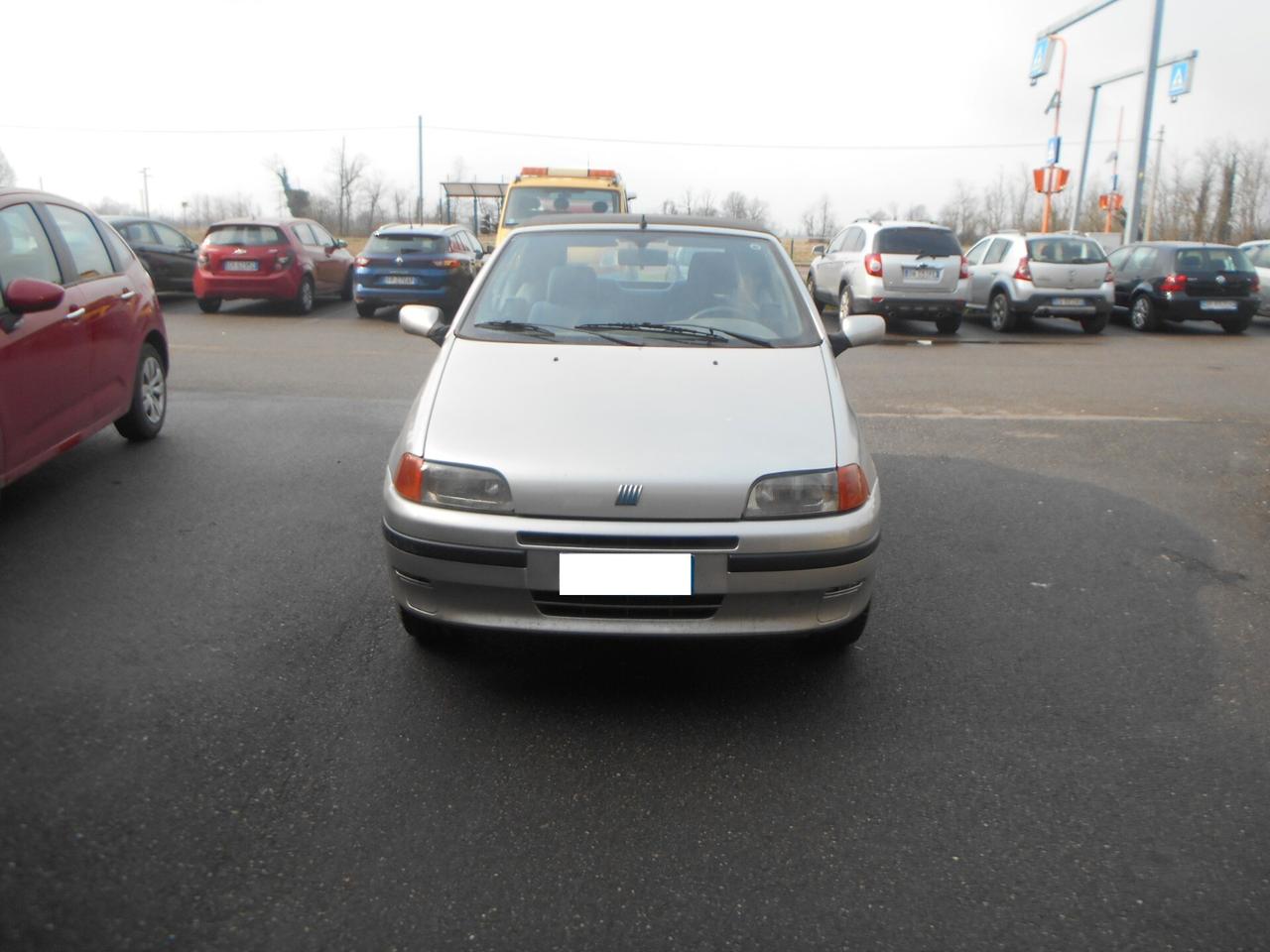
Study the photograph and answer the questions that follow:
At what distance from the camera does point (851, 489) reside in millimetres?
3445

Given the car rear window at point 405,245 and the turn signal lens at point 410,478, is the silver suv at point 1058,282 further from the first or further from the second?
the turn signal lens at point 410,478

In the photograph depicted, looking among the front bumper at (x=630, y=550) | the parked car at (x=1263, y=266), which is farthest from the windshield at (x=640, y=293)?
the parked car at (x=1263, y=266)

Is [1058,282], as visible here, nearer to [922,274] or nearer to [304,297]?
[922,274]

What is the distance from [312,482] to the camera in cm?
621

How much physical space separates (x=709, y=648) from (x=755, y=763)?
2.99 feet

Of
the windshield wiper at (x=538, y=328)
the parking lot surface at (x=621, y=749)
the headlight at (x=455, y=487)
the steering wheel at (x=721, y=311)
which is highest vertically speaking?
the steering wheel at (x=721, y=311)

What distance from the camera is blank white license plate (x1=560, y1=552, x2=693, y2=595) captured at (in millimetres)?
3217

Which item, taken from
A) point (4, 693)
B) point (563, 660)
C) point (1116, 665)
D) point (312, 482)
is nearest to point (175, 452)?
point (312, 482)

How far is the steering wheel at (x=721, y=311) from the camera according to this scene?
14.6 feet

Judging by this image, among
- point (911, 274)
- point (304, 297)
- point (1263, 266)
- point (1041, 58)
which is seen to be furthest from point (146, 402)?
point (1041, 58)

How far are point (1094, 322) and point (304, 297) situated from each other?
39.3ft

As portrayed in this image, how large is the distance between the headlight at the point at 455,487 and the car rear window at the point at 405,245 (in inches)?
510

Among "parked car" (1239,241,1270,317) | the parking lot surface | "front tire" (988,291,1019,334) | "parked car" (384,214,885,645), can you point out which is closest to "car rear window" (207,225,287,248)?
the parking lot surface

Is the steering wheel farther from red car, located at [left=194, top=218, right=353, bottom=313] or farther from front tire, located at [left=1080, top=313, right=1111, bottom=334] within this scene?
front tire, located at [left=1080, top=313, right=1111, bottom=334]
